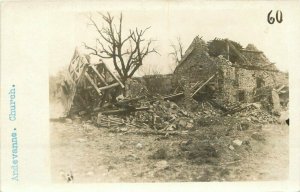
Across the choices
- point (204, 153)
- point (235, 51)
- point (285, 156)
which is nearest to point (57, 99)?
point (204, 153)

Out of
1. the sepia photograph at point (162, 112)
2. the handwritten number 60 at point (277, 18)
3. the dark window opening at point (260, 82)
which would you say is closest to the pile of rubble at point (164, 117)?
the sepia photograph at point (162, 112)

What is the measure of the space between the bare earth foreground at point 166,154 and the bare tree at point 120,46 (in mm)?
291

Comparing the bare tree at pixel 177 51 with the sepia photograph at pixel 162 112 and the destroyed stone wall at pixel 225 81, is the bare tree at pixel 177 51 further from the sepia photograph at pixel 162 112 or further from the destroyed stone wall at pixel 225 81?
the destroyed stone wall at pixel 225 81

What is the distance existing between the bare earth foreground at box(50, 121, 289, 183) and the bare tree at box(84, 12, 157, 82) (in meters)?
0.29

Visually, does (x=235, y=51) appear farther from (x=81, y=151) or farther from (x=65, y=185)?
(x=65, y=185)

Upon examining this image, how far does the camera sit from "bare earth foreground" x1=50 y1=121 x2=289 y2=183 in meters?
1.70

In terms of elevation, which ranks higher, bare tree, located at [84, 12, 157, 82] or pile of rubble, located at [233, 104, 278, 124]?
bare tree, located at [84, 12, 157, 82]

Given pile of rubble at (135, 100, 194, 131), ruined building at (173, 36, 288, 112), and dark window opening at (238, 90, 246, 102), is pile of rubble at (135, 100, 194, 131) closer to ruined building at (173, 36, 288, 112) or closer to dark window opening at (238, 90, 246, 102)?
ruined building at (173, 36, 288, 112)

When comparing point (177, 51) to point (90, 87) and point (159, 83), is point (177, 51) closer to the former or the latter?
point (159, 83)

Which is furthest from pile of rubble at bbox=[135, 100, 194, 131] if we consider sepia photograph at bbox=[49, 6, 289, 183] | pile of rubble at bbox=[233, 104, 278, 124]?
pile of rubble at bbox=[233, 104, 278, 124]

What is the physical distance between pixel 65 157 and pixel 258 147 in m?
0.85

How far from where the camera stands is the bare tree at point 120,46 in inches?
66.0

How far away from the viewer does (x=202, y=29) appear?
168cm

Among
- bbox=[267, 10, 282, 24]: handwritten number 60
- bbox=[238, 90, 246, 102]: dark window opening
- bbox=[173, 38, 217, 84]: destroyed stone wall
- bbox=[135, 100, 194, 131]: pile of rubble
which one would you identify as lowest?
bbox=[135, 100, 194, 131]: pile of rubble
